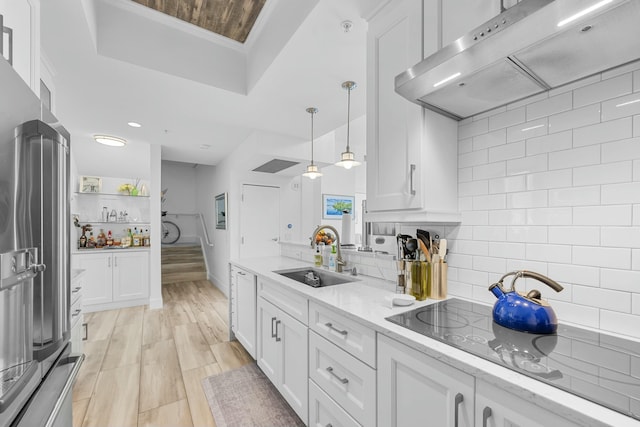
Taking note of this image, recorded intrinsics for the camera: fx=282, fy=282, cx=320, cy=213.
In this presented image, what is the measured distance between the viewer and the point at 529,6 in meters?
0.82

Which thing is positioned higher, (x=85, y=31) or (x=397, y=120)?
(x=85, y=31)

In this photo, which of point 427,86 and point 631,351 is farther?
point 427,86

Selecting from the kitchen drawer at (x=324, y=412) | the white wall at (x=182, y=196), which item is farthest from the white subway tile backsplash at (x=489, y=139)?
the white wall at (x=182, y=196)

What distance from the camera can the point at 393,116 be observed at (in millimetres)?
1513

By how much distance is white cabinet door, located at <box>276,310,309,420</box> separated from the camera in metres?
1.65

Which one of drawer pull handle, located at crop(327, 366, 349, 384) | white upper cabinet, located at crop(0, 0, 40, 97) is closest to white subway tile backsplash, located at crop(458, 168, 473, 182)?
drawer pull handle, located at crop(327, 366, 349, 384)

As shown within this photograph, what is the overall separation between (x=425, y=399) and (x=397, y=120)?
125 centimetres

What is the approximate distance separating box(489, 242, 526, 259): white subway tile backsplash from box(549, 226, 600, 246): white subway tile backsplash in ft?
0.42

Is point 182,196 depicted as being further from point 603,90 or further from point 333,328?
point 603,90

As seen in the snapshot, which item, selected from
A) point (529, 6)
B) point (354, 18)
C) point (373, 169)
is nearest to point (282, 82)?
point (354, 18)

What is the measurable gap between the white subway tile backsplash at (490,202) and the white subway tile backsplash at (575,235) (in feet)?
0.77

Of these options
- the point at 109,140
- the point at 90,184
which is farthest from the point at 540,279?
the point at 90,184

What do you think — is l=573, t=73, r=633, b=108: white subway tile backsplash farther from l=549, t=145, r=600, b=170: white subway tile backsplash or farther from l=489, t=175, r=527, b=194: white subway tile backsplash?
l=489, t=175, r=527, b=194: white subway tile backsplash

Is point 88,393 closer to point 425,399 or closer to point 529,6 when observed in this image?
point 425,399
